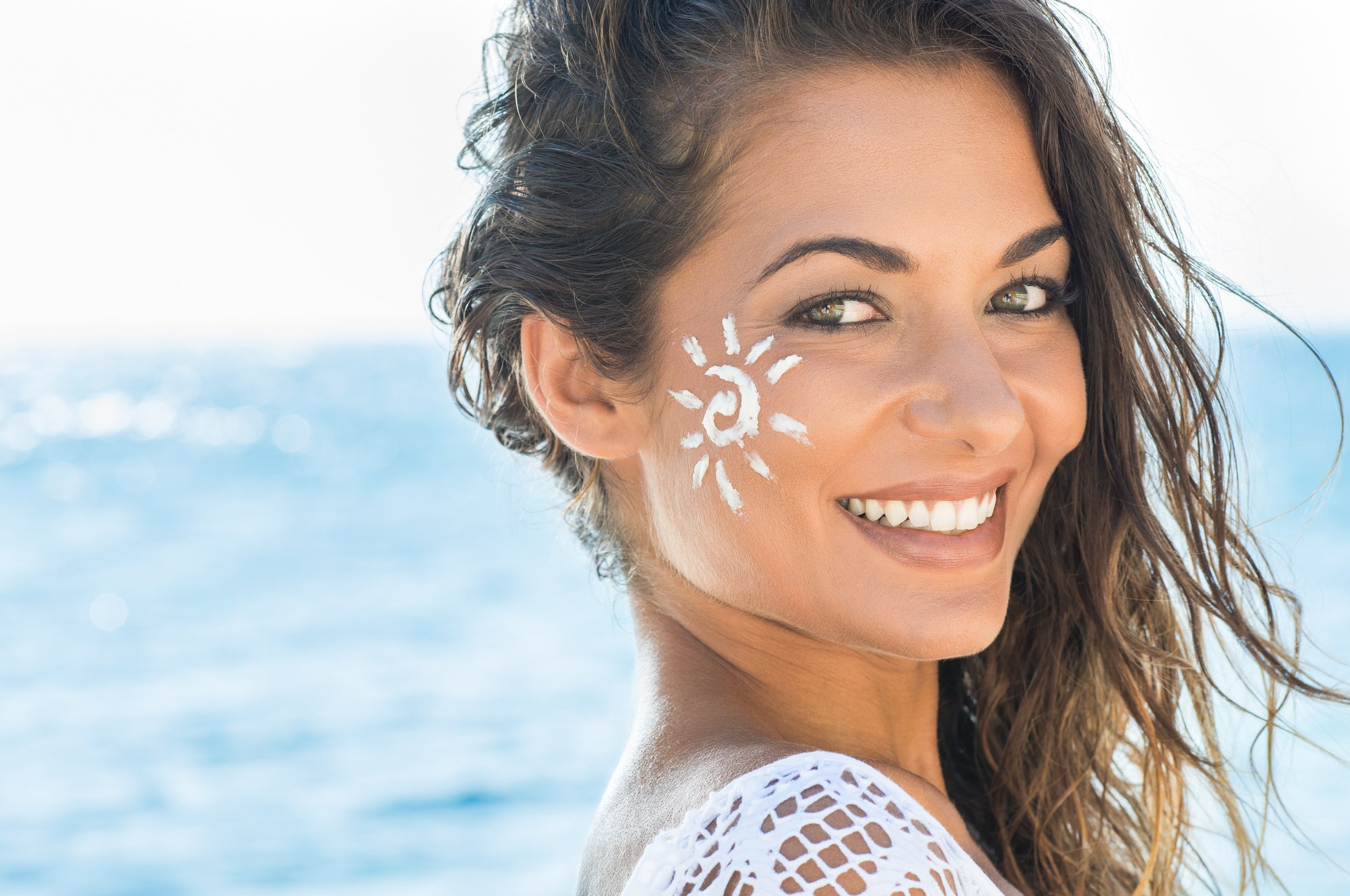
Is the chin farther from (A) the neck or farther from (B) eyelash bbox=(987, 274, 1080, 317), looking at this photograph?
(B) eyelash bbox=(987, 274, 1080, 317)

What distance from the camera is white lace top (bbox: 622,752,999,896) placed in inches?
48.9

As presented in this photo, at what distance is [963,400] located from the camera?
1609 mm

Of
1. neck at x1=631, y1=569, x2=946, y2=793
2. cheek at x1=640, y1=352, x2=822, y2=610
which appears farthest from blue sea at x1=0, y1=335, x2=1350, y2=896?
cheek at x1=640, y1=352, x2=822, y2=610

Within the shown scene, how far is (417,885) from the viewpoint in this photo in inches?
320

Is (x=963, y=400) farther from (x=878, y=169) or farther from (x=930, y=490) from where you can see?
(x=878, y=169)

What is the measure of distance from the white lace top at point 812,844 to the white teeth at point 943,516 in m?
0.42

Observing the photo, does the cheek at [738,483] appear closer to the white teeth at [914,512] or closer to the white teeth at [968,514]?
the white teeth at [914,512]

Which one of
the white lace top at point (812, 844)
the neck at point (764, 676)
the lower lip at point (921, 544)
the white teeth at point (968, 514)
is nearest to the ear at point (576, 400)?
the neck at point (764, 676)

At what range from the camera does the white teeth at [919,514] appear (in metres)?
1.67

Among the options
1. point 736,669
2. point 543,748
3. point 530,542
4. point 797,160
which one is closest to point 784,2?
point 797,160

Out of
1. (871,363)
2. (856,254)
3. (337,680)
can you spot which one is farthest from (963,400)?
(337,680)

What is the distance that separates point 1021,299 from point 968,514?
319 millimetres

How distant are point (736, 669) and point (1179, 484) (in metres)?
0.75

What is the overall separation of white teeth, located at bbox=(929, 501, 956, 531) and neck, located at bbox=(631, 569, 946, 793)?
28cm
